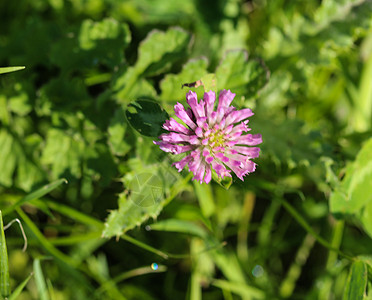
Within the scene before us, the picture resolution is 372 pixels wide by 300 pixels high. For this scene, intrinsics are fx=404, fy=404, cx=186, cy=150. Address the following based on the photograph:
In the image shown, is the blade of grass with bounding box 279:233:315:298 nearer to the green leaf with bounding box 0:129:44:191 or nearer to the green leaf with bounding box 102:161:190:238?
the green leaf with bounding box 102:161:190:238

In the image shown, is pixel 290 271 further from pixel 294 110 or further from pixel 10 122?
pixel 10 122

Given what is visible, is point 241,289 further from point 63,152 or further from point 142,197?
point 63,152

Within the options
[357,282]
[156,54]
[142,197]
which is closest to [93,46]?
[156,54]

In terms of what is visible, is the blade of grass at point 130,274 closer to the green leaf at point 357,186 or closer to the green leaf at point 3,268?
the green leaf at point 3,268

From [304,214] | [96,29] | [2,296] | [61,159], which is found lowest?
[304,214]

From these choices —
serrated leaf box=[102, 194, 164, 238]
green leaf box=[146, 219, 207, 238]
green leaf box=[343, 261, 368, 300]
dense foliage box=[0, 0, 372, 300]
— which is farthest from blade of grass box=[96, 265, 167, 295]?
green leaf box=[343, 261, 368, 300]

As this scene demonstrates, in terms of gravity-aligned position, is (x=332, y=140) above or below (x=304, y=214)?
above

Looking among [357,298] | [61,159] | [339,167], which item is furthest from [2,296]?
[339,167]
